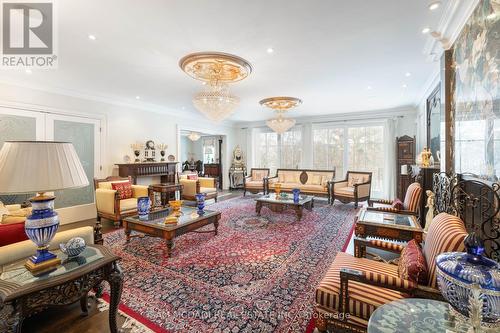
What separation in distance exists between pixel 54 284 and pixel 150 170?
4.88 m

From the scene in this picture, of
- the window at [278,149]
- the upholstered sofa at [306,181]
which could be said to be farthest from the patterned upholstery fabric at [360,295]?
the window at [278,149]

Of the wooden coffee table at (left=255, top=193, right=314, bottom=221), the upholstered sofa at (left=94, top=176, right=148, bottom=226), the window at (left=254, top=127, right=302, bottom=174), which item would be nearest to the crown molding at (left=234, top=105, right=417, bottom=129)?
the window at (left=254, top=127, right=302, bottom=174)

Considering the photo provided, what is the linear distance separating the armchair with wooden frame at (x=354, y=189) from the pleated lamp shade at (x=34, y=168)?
5720 mm

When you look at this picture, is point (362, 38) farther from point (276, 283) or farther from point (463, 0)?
point (276, 283)

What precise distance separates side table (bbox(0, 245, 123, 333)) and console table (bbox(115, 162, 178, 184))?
4.02m

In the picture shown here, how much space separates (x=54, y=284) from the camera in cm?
137

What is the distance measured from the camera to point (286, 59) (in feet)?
11.0

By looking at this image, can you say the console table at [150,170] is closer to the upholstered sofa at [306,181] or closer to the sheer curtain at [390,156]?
the upholstered sofa at [306,181]

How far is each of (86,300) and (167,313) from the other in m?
0.74

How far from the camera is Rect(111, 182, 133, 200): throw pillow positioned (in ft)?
15.6

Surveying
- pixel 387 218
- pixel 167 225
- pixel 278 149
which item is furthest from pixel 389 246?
pixel 278 149

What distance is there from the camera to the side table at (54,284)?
126 cm

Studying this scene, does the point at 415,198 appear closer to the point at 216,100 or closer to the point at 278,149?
the point at 216,100

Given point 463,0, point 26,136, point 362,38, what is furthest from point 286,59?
point 26,136
